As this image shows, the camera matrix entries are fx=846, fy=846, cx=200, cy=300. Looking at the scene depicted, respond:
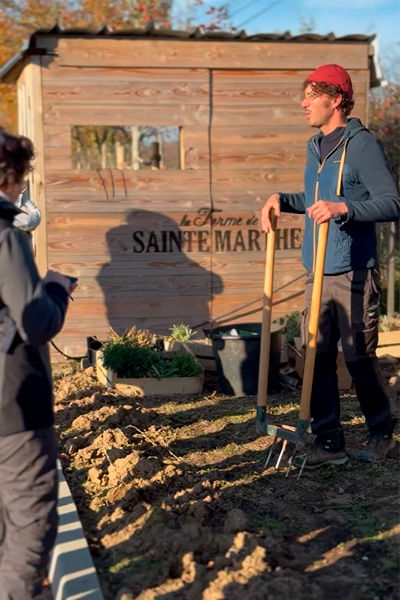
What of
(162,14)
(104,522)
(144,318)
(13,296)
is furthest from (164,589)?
(162,14)

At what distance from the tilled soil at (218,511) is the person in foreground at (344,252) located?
287 mm

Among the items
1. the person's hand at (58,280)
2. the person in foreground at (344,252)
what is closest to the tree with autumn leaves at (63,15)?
the person in foreground at (344,252)

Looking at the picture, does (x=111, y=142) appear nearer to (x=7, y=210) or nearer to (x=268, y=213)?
(x=268, y=213)

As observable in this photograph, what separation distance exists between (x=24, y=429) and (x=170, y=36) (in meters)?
6.89

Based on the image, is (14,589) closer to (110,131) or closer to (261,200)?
(261,200)

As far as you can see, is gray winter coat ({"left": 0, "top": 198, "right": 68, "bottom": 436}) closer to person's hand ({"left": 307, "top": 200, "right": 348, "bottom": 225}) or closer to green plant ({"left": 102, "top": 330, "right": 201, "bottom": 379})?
person's hand ({"left": 307, "top": 200, "right": 348, "bottom": 225})

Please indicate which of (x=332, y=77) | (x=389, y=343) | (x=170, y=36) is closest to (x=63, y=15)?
(x=170, y=36)

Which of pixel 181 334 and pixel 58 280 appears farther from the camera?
pixel 181 334

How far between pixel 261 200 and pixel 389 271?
8.85ft

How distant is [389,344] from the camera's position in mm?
8523

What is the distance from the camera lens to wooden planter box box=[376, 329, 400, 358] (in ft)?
27.0

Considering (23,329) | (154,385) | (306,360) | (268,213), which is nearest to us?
(23,329)

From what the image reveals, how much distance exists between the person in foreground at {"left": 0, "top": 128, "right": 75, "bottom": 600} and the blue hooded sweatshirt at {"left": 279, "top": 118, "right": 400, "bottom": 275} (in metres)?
2.18

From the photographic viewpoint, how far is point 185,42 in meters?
9.23
